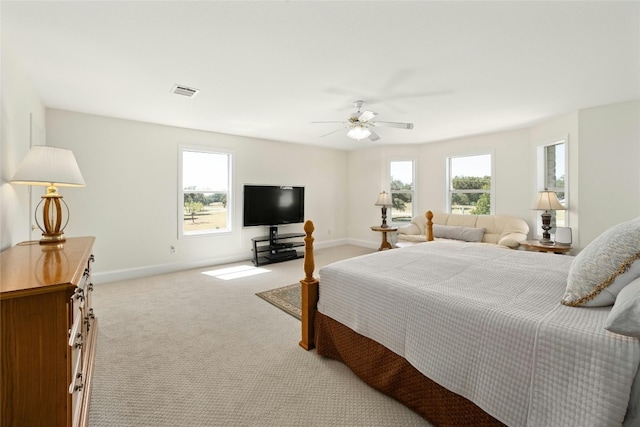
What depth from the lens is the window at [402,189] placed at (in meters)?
6.48

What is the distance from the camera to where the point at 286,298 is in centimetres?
355

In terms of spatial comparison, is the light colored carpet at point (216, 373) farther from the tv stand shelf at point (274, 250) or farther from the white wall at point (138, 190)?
the tv stand shelf at point (274, 250)

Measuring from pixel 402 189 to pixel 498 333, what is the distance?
5494mm

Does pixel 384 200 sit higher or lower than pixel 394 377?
higher

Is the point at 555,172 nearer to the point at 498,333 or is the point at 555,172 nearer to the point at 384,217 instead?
the point at 384,217

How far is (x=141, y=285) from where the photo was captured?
4020mm

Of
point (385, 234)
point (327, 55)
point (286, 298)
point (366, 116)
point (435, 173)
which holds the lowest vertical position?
point (286, 298)

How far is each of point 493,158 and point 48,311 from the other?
6.12 m

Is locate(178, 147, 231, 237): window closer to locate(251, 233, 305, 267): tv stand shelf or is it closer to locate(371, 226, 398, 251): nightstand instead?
locate(251, 233, 305, 267): tv stand shelf

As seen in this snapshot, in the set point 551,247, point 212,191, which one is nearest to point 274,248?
point 212,191

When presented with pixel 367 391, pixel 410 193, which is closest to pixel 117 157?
pixel 367 391

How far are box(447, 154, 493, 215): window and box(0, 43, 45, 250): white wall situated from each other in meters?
6.23

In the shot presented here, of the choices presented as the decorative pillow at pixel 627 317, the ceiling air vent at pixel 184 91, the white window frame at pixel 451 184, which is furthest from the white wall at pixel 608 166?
the ceiling air vent at pixel 184 91

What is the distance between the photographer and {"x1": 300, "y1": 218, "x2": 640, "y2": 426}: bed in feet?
3.44
